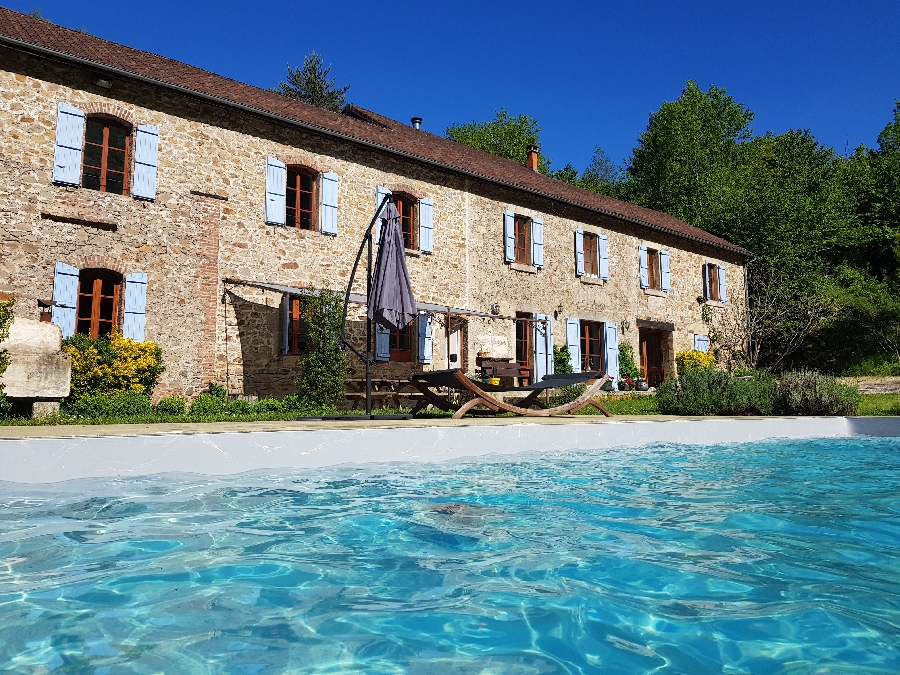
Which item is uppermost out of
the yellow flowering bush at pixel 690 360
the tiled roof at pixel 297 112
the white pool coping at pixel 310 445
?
the tiled roof at pixel 297 112

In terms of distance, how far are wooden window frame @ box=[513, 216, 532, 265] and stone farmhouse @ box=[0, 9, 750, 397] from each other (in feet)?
0.18

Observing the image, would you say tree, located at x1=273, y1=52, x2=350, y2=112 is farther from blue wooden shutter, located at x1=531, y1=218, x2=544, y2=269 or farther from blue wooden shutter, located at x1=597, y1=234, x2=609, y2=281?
blue wooden shutter, located at x1=531, y1=218, x2=544, y2=269

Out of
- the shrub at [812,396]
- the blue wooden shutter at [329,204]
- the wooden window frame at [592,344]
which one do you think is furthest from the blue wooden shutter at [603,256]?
the blue wooden shutter at [329,204]

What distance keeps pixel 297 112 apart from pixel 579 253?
7879 mm

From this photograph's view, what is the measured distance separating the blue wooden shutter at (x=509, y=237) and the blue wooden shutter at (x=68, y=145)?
8.81 metres

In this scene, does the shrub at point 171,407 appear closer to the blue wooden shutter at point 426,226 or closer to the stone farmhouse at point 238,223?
the stone farmhouse at point 238,223

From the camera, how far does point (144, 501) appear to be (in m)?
4.26

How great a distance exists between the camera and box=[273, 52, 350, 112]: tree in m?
30.4

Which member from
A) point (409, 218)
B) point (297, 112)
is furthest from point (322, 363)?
point (297, 112)

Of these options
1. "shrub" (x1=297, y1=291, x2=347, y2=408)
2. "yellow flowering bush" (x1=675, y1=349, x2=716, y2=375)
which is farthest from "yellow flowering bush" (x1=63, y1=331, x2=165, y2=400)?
"yellow flowering bush" (x1=675, y1=349, x2=716, y2=375)

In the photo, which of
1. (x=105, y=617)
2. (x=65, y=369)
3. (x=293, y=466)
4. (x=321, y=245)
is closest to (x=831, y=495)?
(x=293, y=466)

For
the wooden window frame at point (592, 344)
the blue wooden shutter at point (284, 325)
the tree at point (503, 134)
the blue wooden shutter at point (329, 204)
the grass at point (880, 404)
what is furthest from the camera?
the tree at point (503, 134)

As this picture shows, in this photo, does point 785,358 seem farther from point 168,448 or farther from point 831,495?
point 168,448

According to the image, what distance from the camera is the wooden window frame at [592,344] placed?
17.0m
